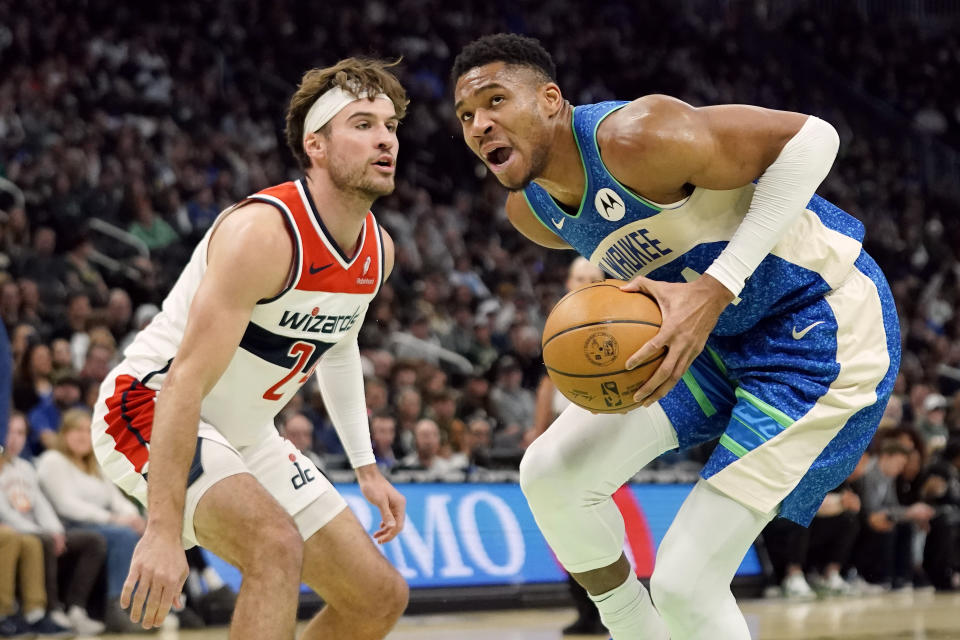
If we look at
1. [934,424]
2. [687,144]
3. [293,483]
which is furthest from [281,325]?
[934,424]

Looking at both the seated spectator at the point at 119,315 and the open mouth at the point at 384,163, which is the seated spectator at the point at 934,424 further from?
the open mouth at the point at 384,163

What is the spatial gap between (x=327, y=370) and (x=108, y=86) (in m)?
10.5

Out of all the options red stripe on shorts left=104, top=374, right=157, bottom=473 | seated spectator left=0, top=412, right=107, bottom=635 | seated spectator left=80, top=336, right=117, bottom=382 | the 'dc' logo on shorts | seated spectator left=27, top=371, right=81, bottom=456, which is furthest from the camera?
seated spectator left=80, top=336, right=117, bottom=382

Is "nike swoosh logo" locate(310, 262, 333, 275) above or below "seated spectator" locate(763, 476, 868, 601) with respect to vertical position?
above

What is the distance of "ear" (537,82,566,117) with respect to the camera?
376cm

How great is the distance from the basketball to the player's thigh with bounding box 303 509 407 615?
0.93 metres

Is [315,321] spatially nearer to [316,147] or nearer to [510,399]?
[316,147]

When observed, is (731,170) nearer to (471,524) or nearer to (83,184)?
(471,524)

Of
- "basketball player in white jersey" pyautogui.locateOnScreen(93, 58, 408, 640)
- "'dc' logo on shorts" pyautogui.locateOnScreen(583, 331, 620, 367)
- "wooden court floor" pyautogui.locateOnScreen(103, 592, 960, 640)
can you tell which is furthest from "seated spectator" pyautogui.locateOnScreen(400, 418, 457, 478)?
"'dc' logo on shorts" pyautogui.locateOnScreen(583, 331, 620, 367)

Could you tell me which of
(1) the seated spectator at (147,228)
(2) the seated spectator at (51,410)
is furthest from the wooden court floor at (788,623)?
(1) the seated spectator at (147,228)

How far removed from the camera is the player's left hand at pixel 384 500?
4.33 meters

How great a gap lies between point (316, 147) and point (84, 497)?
4324 mm

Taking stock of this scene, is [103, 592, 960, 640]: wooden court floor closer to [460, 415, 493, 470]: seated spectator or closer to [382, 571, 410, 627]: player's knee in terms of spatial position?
[460, 415, 493, 470]: seated spectator

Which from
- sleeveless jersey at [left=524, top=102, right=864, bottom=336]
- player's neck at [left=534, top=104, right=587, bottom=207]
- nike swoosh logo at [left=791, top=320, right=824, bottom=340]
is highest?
player's neck at [left=534, top=104, right=587, bottom=207]
